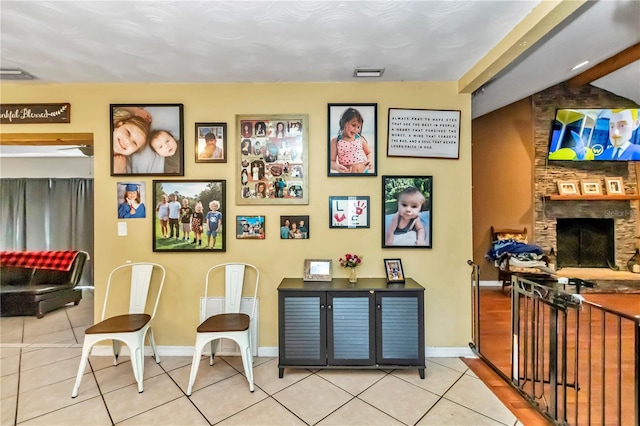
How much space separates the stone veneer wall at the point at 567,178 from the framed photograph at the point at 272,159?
4.70 metres

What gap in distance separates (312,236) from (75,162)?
547cm

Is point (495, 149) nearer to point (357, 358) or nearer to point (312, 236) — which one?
point (312, 236)

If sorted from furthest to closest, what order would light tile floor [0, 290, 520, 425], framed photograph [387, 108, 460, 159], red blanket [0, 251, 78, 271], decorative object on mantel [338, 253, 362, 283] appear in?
1. red blanket [0, 251, 78, 271]
2. framed photograph [387, 108, 460, 159]
3. decorative object on mantel [338, 253, 362, 283]
4. light tile floor [0, 290, 520, 425]

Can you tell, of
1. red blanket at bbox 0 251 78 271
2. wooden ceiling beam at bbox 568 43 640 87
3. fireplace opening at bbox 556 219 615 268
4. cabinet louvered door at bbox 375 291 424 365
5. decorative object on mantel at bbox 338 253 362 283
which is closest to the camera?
cabinet louvered door at bbox 375 291 424 365

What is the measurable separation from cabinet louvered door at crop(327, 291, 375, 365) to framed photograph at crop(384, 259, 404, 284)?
37 cm

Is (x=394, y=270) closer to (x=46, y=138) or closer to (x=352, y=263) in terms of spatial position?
(x=352, y=263)

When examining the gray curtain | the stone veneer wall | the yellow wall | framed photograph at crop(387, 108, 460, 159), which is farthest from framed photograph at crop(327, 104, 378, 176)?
the gray curtain

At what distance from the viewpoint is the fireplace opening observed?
5.39 meters

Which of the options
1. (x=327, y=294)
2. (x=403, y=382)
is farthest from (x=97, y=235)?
(x=403, y=382)

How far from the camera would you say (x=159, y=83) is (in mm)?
2910

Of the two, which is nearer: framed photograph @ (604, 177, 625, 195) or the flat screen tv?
the flat screen tv

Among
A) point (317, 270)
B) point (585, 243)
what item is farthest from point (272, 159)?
point (585, 243)

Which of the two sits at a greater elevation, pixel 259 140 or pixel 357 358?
pixel 259 140

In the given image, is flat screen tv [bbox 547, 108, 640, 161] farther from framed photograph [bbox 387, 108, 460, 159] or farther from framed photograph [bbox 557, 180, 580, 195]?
framed photograph [bbox 387, 108, 460, 159]
